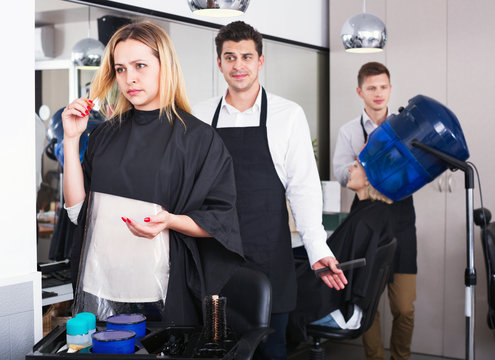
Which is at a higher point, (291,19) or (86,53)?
(291,19)

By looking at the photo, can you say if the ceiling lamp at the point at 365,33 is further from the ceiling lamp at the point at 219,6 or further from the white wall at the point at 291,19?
the ceiling lamp at the point at 219,6

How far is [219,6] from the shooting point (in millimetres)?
→ 2365

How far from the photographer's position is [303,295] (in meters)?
3.12

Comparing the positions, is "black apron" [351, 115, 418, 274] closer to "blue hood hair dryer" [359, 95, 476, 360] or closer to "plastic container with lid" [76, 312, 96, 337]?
"blue hood hair dryer" [359, 95, 476, 360]

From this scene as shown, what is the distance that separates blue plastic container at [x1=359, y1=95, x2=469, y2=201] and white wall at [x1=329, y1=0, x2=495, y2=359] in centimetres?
127

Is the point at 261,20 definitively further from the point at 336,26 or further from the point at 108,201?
the point at 108,201

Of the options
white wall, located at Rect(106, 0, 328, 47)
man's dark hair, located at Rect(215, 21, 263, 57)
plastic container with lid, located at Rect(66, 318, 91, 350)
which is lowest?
plastic container with lid, located at Rect(66, 318, 91, 350)

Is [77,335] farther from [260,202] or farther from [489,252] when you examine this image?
[489,252]

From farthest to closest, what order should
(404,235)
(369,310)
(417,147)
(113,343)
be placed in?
(404,235)
(369,310)
(417,147)
(113,343)

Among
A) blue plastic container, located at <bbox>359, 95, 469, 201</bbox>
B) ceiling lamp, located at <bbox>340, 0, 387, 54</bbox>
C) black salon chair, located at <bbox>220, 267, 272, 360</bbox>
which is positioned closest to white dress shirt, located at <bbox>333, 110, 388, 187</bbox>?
ceiling lamp, located at <bbox>340, 0, 387, 54</bbox>

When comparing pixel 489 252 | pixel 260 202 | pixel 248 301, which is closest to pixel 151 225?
pixel 248 301

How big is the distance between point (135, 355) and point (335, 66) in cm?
386

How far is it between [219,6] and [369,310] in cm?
161

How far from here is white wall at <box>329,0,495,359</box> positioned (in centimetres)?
413
